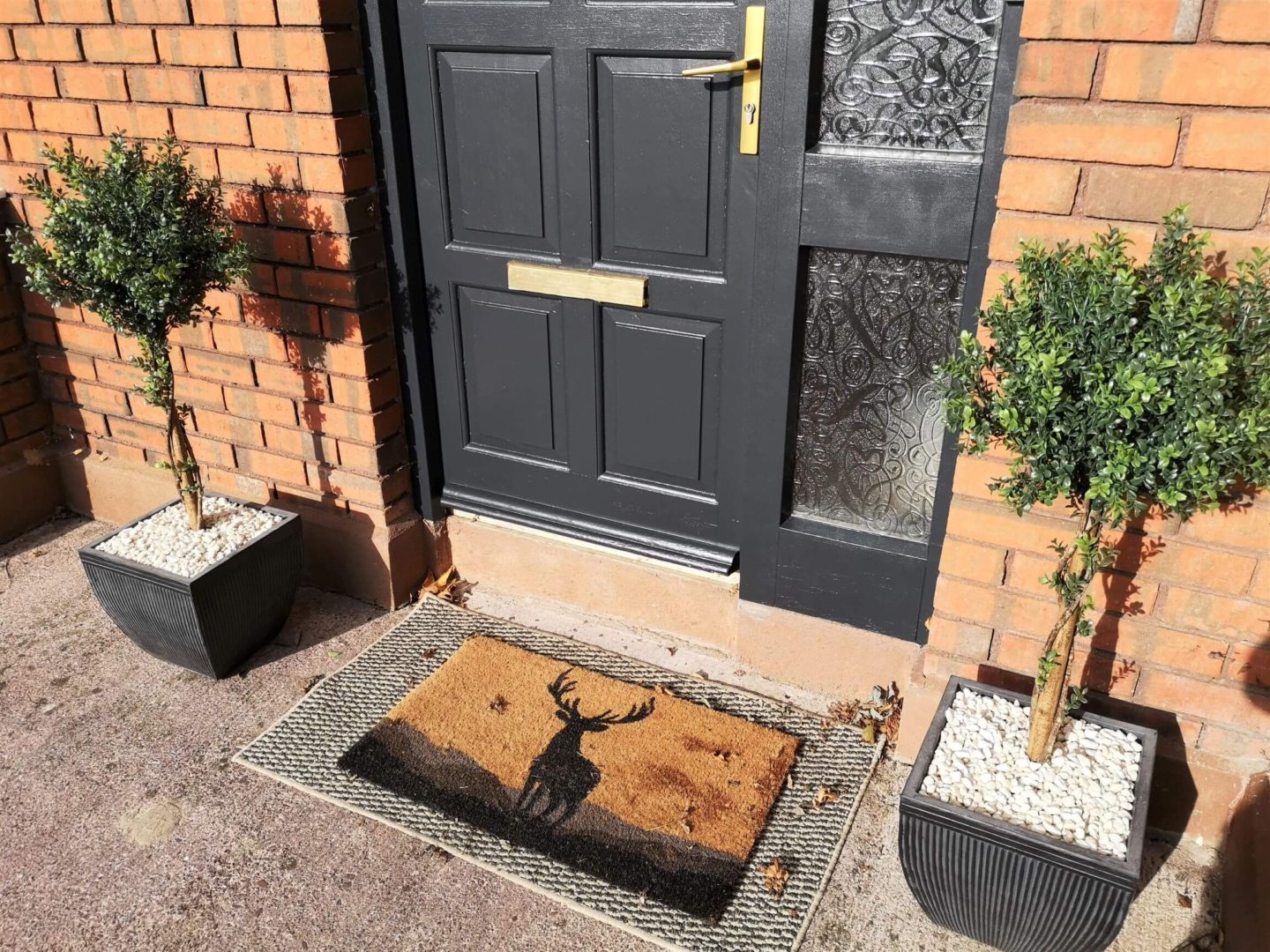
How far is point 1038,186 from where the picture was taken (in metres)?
2.01

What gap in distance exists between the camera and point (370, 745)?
9.13 feet

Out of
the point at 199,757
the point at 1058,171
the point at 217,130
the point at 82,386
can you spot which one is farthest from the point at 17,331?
Result: the point at 1058,171

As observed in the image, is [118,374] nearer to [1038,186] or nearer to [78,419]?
[78,419]

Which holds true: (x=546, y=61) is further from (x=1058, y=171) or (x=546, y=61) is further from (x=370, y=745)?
(x=370, y=745)

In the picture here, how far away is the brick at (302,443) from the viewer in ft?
10.9

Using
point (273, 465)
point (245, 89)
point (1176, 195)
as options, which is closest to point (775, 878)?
point (1176, 195)

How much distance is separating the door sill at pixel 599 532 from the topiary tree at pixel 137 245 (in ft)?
3.41

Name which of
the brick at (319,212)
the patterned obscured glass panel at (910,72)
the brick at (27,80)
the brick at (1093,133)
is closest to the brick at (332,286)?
the brick at (319,212)

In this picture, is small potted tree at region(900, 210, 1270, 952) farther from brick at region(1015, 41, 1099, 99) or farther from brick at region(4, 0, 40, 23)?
brick at region(4, 0, 40, 23)

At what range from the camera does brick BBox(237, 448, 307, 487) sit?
3428 mm

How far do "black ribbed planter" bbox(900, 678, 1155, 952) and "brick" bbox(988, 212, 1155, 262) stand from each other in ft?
3.50

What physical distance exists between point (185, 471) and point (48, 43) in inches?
57.2

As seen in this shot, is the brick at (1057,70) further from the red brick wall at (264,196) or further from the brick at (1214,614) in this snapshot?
the red brick wall at (264,196)

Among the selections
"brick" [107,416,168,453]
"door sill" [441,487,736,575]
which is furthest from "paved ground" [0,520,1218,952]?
"brick" [107,416,168,453]
